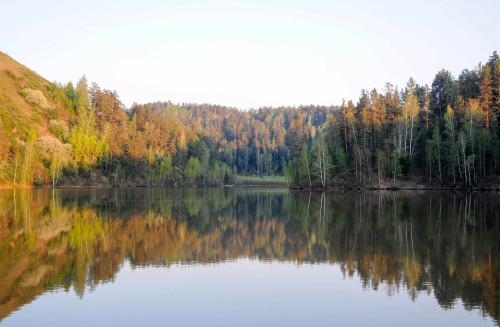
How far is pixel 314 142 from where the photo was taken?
127562 mm

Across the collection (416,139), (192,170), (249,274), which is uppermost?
(416,139)

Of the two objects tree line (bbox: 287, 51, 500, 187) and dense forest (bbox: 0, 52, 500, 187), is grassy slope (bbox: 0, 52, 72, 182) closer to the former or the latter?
dense forest (bbox: 0, 52, 500, 187)

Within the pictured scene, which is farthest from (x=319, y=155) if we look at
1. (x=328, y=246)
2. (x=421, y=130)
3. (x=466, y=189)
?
(x=328, y=246)

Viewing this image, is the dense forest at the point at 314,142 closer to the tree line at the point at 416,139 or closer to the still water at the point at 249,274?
the tree line at the point at 416,139

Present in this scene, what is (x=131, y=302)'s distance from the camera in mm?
18078

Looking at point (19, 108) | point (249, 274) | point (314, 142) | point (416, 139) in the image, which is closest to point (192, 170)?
point (314, 142)

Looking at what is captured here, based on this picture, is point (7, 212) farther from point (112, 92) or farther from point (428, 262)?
point (112, 92)

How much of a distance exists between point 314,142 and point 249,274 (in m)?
106

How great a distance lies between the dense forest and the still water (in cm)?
6445

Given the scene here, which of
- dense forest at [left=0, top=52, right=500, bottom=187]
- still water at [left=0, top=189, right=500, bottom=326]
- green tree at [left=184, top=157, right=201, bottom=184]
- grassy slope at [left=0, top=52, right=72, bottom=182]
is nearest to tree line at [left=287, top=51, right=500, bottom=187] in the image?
dense forest at [left=0, top=52, right=500, bottom=187]

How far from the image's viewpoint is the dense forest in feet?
331

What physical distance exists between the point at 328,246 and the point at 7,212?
34.2 m

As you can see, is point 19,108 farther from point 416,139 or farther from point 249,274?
point 249,274

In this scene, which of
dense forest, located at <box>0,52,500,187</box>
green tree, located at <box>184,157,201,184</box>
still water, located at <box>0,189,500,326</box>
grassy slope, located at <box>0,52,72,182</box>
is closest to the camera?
still water, located at <box>0,189,500,326</box>
